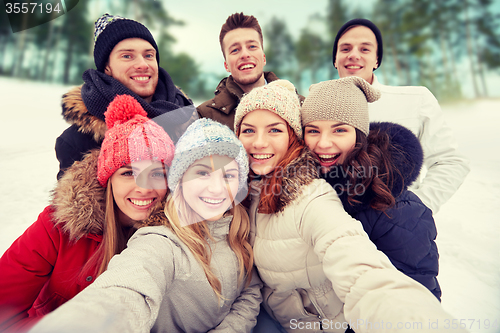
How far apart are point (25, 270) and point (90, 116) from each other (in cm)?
106

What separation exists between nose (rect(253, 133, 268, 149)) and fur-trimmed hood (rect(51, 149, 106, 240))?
0.93 m

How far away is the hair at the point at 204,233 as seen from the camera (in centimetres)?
118

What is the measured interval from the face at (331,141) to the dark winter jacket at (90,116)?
0.94m

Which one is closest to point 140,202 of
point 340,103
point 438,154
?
point 340,103

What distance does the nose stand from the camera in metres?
1.36

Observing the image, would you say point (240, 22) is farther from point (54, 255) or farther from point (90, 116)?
point (54, 255)

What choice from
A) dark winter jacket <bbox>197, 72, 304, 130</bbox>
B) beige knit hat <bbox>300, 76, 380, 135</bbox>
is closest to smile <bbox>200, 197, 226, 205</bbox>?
beige knit hat <bbox>300, 76, 380, 135</bbox>

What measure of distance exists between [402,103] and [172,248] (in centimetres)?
205

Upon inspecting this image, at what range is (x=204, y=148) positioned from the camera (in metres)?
1.22

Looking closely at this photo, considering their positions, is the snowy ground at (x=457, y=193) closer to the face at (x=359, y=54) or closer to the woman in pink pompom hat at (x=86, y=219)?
the woman in pink pompom hat at (x=86, y=219)

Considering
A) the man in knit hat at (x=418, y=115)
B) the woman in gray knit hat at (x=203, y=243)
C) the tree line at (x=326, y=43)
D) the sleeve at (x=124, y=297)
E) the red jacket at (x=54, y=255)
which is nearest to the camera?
the sleeve at (x=124, y=297)

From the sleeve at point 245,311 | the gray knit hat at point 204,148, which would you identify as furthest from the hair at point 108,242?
the sleeve at point 245,311

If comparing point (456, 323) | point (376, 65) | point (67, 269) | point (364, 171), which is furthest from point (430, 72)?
point (67, 269)

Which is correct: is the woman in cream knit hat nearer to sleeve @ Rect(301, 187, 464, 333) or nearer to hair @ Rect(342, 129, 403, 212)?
sleeve @ Rect(301, 187, 464, 333)
